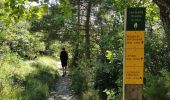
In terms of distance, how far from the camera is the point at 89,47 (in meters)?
26.4

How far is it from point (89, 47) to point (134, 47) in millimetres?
20379

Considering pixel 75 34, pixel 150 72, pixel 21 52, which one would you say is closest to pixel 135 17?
pixel 150 72

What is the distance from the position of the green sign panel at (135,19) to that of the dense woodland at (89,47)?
2.84 feet

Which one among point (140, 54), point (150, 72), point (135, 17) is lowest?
point (150, 72)

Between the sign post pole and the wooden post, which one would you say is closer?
the sign post pole

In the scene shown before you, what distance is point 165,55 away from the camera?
10.4m

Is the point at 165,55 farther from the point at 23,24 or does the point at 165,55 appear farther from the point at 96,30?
the point at 96,30

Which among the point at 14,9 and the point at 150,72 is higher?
the point at 14,9

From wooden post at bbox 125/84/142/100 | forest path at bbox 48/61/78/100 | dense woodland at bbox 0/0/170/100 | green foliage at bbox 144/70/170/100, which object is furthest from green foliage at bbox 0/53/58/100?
wooden post at bbox 125/84/142/100

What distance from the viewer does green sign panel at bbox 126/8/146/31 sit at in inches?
234

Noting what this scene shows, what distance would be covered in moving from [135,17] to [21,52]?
72.5 ft

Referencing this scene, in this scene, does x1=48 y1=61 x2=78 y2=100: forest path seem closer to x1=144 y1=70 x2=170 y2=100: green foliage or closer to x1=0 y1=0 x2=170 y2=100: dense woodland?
x1=0 y1=0 x2=170 y2=100: dense woodland

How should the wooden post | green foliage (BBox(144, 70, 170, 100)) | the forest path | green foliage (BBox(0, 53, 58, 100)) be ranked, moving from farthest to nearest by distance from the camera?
the forest path, green foliage (BBox(0, 53, 58, 100)), green foliage (BBox(144, 70, 170, 100)), the wooden post

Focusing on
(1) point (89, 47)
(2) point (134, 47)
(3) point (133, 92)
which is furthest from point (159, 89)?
(1) point (89, 47)
